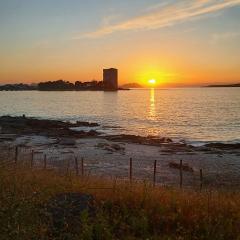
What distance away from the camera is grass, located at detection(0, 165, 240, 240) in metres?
8.95

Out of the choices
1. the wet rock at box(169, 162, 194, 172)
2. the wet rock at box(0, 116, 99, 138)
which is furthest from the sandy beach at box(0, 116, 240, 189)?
the wet rock at box(0, 116, 99, 138)

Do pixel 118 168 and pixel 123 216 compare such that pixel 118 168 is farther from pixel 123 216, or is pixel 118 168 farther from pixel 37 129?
pixel 37 129

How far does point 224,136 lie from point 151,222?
5229cm

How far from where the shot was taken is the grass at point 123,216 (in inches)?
352

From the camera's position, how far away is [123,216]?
33.9 ft

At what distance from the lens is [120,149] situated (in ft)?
134

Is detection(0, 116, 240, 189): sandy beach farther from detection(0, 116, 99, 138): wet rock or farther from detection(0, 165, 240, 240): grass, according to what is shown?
detection(0, 165, 240, 240): grass

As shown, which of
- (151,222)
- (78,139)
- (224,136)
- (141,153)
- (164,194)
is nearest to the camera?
(151,222)

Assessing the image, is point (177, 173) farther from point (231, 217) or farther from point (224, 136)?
point (224, 136)

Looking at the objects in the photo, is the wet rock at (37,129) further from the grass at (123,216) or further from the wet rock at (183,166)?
the grass at (123,216)

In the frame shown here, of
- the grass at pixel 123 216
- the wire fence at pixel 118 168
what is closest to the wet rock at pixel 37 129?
the wire fence at pixel 118 168

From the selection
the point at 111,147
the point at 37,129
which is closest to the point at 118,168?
the point at 111,147

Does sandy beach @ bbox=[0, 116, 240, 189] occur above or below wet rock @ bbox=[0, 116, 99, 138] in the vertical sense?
above

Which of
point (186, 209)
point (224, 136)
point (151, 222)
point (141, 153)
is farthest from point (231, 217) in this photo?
point (224, 136)
